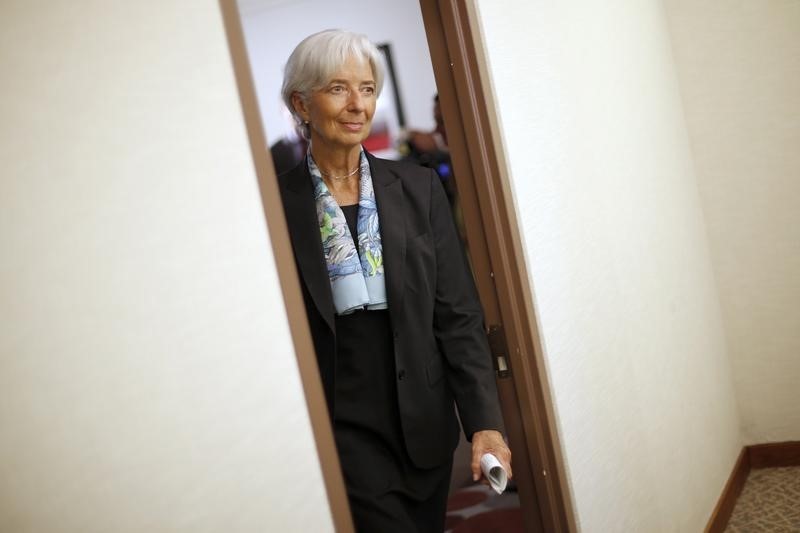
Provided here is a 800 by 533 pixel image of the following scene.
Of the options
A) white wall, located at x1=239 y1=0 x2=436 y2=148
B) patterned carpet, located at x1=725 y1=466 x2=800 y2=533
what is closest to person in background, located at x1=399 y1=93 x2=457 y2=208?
white wall, located at x1=239 y1=0 x2=436 y2=148

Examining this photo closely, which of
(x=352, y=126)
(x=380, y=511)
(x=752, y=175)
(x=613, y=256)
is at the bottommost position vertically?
(x=380, y=511)

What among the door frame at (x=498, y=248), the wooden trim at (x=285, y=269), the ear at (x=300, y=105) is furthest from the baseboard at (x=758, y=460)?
the wooden trim at (x=285, y=269)

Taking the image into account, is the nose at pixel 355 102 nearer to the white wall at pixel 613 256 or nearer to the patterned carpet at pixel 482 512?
the white wall at pixel 613 256

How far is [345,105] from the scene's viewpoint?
1.87 metres

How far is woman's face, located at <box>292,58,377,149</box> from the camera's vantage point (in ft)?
6.13

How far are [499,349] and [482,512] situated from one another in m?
1.65

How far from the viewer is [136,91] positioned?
97 cm

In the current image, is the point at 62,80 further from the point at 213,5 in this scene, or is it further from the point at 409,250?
the point at 409,250

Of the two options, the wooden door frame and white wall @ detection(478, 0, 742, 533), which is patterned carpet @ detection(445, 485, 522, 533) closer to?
white wall @ detection(478, 0, 742, 533)

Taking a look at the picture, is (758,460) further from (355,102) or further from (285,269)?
(285,269)

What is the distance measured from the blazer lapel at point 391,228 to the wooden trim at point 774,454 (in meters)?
2.36

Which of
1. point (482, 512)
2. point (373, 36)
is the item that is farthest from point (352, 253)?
point (373, 36)

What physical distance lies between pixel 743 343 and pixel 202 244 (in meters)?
3.00

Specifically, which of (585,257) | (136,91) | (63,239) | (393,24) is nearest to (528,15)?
(585,257)
